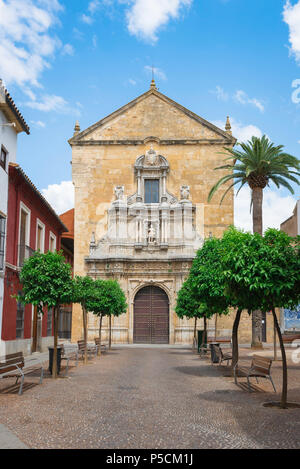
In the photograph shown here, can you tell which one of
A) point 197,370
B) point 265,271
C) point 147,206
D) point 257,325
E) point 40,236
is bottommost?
point 197,370

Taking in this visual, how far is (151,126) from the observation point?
3603 cm

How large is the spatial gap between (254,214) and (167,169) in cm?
975

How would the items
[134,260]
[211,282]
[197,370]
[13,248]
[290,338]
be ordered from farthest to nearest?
[134,260]
[290,338]
[13,248]
[197,370]
[211,282]

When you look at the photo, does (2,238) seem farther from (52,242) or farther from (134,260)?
(134,260)

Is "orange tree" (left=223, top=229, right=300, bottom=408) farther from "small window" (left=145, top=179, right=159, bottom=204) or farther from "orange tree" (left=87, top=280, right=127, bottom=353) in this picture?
"small window" (left=145, top=179, right=159, bottom=204)

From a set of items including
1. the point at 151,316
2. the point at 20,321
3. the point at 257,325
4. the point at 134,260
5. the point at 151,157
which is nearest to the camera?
the point at 20,321

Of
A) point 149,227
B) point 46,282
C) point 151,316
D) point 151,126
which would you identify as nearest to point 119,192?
point 149,227

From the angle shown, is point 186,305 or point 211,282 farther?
point 186,305

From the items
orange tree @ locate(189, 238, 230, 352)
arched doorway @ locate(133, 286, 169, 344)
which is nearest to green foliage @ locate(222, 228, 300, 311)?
orange tree @ locate(189, 238, 230, 352)

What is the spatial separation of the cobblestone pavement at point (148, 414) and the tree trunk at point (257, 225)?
1178cm

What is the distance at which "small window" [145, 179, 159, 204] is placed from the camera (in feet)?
116

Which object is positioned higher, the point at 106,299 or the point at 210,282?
the point at 210,282

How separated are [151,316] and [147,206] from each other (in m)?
7.25
